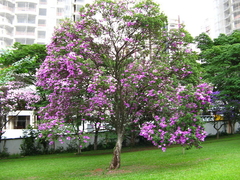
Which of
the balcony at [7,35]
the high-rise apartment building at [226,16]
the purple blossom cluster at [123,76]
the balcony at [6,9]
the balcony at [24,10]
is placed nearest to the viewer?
the purple blossom cluster at [123,76]

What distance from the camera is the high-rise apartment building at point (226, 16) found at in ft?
179

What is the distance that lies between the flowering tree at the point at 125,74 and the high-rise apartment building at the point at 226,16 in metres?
46.7

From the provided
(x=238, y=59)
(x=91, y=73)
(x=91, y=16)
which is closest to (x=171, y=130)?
(x=91, y=73)

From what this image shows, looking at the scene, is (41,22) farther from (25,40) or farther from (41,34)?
(25,40)

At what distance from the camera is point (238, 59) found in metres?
22.9

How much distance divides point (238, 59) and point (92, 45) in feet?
49.2

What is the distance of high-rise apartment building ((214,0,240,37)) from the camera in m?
54.5

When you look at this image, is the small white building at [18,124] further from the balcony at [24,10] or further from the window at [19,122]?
the balcony at [24,10]

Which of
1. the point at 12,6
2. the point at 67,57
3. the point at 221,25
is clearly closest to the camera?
the point at 67,57

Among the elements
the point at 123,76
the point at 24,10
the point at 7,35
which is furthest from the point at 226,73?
the point at 24,10

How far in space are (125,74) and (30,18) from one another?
46.0 m

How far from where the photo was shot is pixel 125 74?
43.4 ft

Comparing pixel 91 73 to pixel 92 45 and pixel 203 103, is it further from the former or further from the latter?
pixel 203 103

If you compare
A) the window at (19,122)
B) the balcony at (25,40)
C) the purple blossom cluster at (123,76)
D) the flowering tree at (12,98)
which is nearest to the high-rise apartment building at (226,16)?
the balcony at (25,40)
